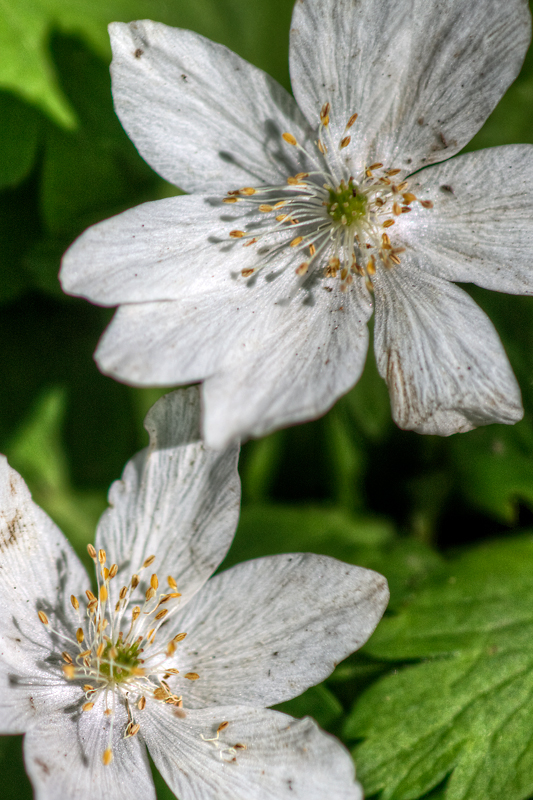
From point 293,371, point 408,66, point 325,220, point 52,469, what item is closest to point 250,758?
point 293,371

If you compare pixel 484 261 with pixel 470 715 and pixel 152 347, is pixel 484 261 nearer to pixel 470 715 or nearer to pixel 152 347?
pixel 152 347

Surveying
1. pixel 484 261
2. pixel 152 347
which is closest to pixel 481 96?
pixel 484 261

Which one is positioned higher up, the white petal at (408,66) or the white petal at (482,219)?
the white petal at (408,66)

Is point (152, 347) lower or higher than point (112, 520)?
higher

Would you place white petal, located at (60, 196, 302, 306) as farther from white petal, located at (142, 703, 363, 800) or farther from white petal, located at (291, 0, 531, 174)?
white petal, located at (142, 703, 363, 800)

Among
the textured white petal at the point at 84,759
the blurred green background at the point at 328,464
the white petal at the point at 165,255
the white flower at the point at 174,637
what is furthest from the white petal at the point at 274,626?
the white petal at the point at 165,255

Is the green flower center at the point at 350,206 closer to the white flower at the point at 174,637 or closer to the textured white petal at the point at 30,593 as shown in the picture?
the white flower at the point at 174,637

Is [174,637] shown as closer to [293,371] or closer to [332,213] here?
[293,371]
